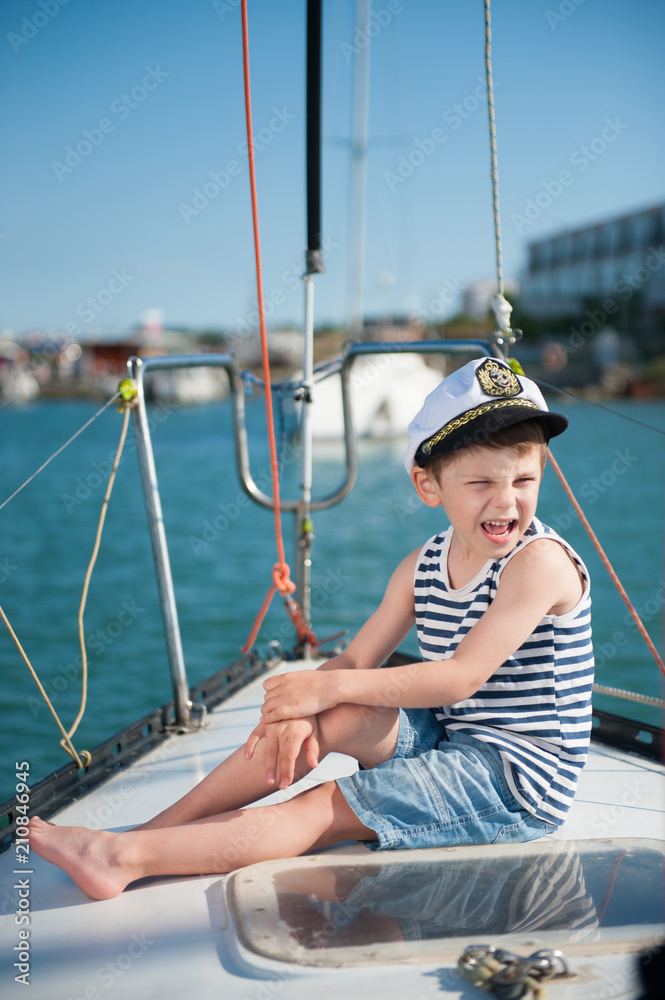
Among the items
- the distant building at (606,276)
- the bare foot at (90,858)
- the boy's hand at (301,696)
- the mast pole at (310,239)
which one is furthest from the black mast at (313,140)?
the distant building at (606,276)

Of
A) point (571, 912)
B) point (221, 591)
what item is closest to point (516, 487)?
point (571, 912)

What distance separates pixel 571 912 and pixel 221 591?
7854 millimetres

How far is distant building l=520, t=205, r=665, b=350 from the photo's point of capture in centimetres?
4147

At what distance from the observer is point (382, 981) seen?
3.96 feet

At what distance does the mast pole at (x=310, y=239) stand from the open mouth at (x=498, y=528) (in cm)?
111

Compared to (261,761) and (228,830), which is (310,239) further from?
(228,830)

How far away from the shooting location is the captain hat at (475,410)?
144 cm

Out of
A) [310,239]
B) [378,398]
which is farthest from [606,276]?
[310,239]

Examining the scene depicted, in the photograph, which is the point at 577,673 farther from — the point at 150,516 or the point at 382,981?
the point at 150,516

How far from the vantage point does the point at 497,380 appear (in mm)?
1498

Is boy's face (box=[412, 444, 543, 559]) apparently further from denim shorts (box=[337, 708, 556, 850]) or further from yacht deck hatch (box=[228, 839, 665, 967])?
yacht deck hatch (box=[228, 839, 665, 967])

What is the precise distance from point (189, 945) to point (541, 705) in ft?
2.28

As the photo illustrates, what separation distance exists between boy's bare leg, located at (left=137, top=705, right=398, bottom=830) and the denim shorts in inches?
2.1

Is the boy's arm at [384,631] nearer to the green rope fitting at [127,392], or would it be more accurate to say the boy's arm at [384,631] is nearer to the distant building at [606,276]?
the green rope fitting at [127,392]
